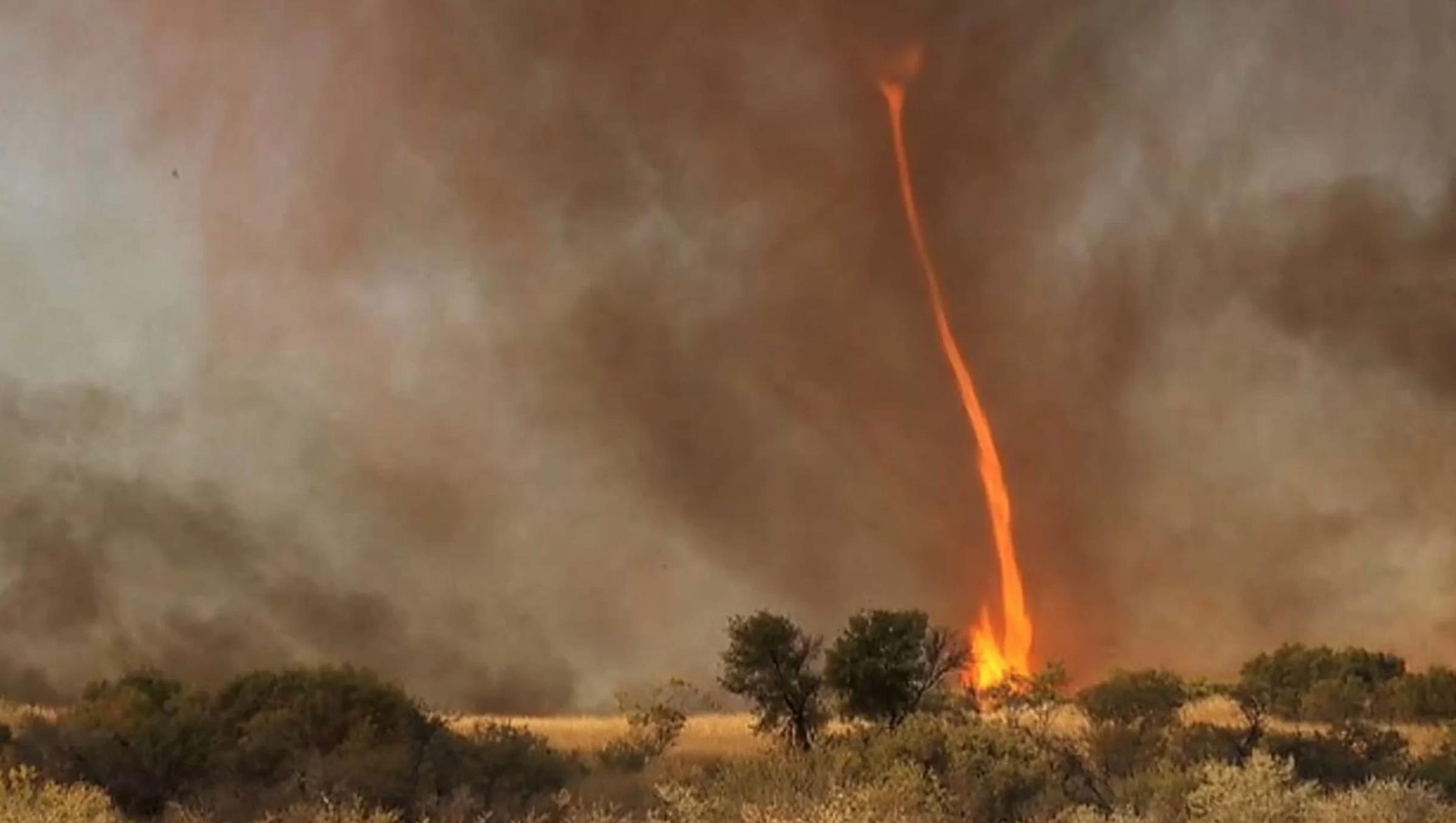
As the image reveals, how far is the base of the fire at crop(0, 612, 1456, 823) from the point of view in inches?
854

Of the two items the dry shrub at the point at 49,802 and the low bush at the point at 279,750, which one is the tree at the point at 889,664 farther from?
the dry shrub at the point at 49,802

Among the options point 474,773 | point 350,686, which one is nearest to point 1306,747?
point 474,773

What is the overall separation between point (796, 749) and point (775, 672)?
4.10 metres

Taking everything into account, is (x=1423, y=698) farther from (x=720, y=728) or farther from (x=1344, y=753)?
(x=720, y=728)

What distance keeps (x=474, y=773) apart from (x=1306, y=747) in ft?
53.5

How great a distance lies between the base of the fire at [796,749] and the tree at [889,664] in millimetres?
52

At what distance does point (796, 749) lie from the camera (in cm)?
2938

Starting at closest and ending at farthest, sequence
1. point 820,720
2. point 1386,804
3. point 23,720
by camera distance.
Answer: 1. point 1386,804
2. point 23,720
3. point 820,720

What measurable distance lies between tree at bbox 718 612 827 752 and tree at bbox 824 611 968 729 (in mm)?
545

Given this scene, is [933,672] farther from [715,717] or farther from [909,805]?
[909,805]

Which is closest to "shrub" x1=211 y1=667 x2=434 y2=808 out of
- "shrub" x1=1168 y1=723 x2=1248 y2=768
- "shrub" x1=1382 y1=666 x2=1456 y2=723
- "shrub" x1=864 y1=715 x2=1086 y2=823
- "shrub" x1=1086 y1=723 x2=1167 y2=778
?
"shrub" x1=864 y1=715 x2=1086 y2=823

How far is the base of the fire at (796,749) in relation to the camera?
2169 centimetres

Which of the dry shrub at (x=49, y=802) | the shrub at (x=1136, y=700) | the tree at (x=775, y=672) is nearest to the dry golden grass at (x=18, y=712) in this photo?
the dry shrub at (x=49, y=802)

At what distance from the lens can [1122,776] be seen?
2595cm
